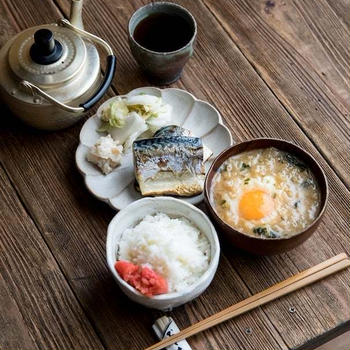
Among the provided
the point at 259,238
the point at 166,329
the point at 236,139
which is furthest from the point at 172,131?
the point at 166,329

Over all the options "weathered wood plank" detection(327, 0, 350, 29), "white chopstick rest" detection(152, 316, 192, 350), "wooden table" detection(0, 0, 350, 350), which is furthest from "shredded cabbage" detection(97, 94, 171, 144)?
"weathered wood plank" detection(327, 0, 350, 29)

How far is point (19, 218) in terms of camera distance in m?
2.12

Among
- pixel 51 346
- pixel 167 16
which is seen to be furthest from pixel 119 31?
pixel 51 346

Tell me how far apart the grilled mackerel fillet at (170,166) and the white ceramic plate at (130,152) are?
5cm

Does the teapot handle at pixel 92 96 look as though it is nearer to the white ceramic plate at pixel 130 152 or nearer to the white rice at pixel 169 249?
the white ceramic plate at pixel 130 152

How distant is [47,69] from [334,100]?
3.24 ft

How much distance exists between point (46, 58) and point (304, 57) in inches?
36.9

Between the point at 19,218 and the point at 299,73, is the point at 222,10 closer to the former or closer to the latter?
the point at 299,73

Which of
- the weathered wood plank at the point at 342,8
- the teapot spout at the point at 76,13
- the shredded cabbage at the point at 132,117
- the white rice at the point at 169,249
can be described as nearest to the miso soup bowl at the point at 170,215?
the white rice at the point at 169,249

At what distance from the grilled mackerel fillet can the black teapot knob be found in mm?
388

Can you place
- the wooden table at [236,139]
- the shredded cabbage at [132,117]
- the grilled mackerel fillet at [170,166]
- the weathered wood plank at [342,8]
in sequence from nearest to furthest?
Result: the wooden table at [236,139], the grilled mackerel fillet at [170,166], the shredded cabbage at [132,117], the weathered wood plank at [342,8]

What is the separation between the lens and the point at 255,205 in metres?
1.96

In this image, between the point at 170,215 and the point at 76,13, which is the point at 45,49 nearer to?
the point at 76,13

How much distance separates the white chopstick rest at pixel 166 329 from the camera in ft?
6.18
